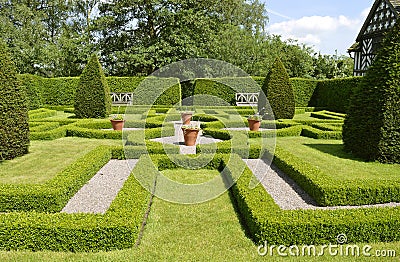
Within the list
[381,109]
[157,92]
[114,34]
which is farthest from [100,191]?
[114,34]

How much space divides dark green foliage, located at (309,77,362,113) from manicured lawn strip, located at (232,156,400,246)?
14.5 m

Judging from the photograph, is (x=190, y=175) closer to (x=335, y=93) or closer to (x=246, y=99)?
(x=246, y=99)

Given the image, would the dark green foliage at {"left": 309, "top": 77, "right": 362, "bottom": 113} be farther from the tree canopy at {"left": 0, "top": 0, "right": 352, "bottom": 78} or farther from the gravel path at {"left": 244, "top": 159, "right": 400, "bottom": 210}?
the gravel path at {"left": 244, "top": 159, "right": 400, "bottom": 210}

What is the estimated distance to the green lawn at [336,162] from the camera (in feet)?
22.1

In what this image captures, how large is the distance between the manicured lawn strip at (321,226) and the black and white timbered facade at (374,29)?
21.9 metres

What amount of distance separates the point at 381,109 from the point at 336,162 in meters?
1.59

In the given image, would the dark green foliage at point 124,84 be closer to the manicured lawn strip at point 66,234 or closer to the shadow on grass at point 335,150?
the shadow on grass at point 335,150

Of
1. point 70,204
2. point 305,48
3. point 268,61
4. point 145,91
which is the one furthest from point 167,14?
point 70,204

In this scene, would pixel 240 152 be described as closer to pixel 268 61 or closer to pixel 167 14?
pixel 167 14

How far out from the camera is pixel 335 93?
2055 centimetres

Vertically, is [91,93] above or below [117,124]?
above

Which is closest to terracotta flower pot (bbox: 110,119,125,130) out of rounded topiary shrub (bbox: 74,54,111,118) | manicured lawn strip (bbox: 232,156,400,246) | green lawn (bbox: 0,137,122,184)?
green lawn (bbox: 0,137,122,184)

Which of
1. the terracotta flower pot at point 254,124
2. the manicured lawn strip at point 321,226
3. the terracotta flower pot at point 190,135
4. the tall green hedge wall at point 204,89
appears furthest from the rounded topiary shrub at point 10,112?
the tall green hedge wall at point 204,89

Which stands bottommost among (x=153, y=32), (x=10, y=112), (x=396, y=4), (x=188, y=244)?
(x=188, y=244)
